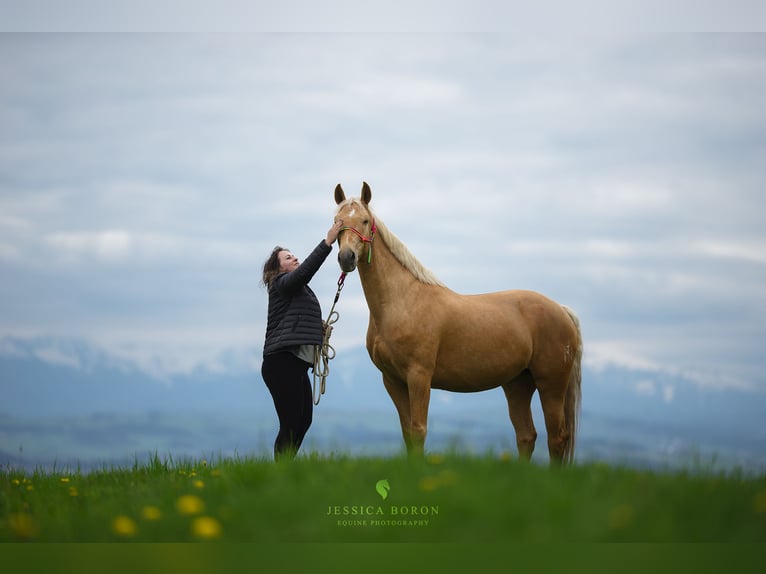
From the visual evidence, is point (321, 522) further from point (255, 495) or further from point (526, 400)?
point (526, 400)

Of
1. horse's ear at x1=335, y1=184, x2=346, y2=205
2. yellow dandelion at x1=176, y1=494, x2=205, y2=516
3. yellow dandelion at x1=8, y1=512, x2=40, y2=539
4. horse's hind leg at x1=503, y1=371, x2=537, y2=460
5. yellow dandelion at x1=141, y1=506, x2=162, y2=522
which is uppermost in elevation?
horse's ear at x1=335, y1=184, x2=346, y2=205

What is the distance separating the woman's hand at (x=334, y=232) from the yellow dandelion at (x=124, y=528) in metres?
3.18

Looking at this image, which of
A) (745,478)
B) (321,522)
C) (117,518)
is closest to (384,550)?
A: (321,522)

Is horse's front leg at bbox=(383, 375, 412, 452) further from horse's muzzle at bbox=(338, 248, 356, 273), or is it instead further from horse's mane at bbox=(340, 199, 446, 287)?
horse's muzzle at bbox=(338, 248, 356, 273)

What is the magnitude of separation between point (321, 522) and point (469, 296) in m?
3.92

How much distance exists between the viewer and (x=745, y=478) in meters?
5.16

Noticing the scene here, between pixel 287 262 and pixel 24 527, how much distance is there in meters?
3.86

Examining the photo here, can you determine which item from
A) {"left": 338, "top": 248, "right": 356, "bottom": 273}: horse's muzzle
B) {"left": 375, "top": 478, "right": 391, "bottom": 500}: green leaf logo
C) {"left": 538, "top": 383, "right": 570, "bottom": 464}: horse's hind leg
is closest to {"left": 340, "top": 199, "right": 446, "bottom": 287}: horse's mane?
{"left": 338, "top": 248, "right": 356, "bottom": 273}: horse's muzzle

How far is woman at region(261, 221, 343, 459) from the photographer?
23.6ft

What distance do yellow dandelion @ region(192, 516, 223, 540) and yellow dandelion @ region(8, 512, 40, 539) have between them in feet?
4.33

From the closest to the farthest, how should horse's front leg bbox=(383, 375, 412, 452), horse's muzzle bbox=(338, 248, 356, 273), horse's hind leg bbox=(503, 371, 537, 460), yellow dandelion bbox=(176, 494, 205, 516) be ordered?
yellow dandelion bbox=(176, 494, 205, 516) → horse's muzzle bbox=(338, 248, 356, 273) → horse's front leg bbox=(383, 375, 412, 452) → horse's hind leg bbox=(503, 371, 537, 460)

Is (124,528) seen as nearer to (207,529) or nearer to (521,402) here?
(207,529)

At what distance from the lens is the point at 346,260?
6.25m

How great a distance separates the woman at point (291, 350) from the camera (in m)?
7.21
